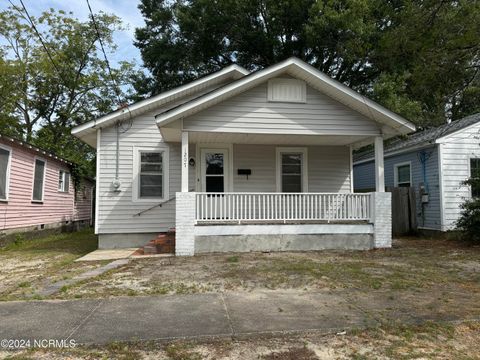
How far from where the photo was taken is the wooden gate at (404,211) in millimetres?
13188

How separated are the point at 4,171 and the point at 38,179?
8.83 feet

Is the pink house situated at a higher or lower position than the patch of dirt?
higher

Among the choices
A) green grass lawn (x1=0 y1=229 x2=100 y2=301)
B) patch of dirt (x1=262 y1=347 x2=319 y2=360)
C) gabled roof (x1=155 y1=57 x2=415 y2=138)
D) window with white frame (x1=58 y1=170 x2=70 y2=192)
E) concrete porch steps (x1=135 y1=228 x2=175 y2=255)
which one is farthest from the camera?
window with white frame (x1=58 y1=170 x2=70 y2=192)

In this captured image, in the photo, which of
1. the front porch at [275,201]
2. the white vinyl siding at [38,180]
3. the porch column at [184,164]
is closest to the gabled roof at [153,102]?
the front porch at [275,201]

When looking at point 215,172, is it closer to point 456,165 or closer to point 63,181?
point 456,165

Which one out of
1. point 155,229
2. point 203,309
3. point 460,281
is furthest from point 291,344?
point 155,229

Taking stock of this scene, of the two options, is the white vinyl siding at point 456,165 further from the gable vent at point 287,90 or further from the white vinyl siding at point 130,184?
the white vinyl siding at point 130,184

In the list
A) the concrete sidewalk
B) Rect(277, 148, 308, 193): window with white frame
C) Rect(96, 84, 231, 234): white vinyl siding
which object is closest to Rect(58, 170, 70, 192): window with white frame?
Rect(96, 84, 231, 234): white vinyl siding

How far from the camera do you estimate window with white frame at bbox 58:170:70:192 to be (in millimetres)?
16409

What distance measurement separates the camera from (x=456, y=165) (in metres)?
12.3

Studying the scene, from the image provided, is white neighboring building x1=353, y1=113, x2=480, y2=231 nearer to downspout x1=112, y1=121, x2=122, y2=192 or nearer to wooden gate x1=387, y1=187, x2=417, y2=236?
wooden gate x1=387, y1=187, x2=417, y2=236

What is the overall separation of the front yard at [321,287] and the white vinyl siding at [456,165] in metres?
2.02

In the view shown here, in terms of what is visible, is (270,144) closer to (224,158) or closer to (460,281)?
(224,158)

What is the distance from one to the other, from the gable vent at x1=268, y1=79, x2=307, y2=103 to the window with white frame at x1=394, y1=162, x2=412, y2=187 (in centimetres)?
679
